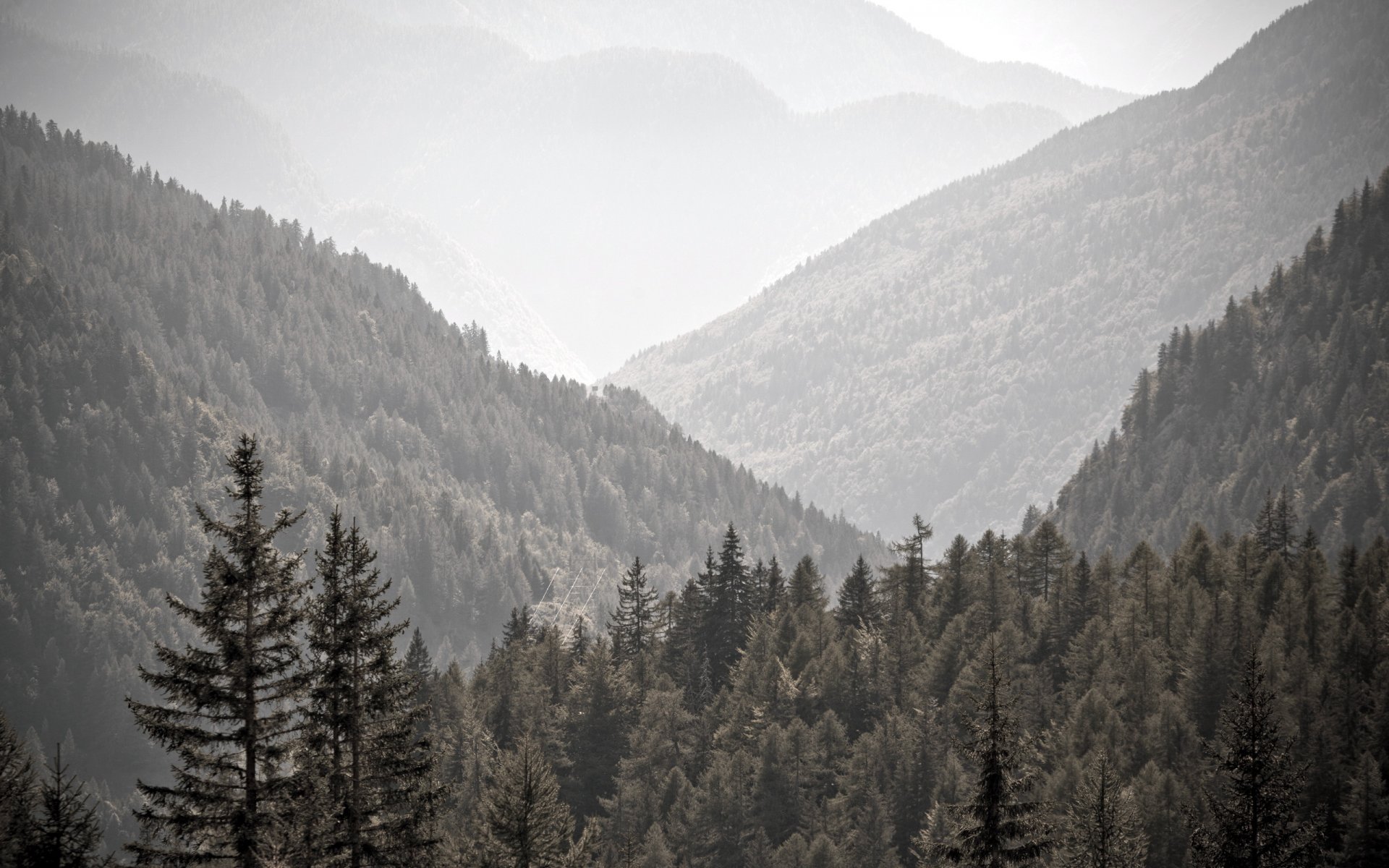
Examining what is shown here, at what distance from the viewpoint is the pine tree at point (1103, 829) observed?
125 feet

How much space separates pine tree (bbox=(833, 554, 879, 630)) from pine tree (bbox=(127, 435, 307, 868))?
219ft

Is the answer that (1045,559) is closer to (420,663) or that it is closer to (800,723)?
(800,723)

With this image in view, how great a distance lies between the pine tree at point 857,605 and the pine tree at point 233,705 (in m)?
66.9

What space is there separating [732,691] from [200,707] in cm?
5792

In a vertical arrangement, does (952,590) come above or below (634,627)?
below

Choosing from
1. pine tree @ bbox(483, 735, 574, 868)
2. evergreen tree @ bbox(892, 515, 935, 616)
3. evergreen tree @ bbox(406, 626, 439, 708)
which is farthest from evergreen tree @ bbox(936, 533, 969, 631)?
pine tree @ bbox(483, 735, 574, 868)

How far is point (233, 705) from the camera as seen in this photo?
28.4 metres

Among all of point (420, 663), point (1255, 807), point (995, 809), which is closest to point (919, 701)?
point (420, 663)

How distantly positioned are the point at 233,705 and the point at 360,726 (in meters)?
3.01

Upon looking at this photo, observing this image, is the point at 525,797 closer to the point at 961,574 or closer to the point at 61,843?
the point at 61,843

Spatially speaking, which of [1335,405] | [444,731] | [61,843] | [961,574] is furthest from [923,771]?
[1335,405]

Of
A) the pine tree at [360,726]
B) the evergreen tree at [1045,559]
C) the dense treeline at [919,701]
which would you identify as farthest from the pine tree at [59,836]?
the evergreen tree at [1045,559]

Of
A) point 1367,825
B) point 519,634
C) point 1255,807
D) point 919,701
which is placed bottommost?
point 1255,807

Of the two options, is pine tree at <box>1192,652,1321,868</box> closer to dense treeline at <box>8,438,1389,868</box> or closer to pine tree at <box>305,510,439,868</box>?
dense treeline at <box>8,438,1389,868</box>
